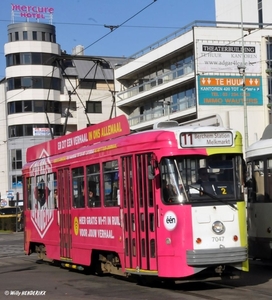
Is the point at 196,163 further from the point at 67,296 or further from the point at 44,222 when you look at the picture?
the point at 44,222

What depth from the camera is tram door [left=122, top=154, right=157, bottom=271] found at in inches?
470

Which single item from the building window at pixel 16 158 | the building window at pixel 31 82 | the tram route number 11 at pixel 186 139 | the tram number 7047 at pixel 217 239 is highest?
the building window at pixel 31 82

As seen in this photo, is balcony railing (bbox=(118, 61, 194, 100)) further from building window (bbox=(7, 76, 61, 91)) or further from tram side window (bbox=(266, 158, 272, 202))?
tram side window (bbox=(266, 158, 272, 202))

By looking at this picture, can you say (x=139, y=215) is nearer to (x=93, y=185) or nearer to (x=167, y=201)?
(x=167, y=201)

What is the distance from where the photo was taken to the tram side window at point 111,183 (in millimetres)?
13195

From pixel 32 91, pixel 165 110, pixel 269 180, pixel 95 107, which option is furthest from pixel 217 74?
pixel 269 180

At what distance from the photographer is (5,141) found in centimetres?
7188

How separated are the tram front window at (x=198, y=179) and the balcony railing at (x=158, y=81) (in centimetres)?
3393

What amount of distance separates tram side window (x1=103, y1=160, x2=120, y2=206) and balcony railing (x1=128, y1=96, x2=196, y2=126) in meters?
32.3

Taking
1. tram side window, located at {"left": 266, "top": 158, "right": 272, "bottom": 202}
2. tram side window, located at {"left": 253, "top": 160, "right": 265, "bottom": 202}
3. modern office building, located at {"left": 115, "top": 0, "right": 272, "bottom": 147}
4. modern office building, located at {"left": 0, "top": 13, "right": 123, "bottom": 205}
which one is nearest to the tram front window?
tram side window, located at {"left": 266, "top": 158, "right": 272, "bottom": 202}

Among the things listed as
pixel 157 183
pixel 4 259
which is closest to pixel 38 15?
pixel 4 259

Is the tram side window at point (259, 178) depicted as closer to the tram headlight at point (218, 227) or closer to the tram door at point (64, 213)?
the tram headlight at point (218, 227)

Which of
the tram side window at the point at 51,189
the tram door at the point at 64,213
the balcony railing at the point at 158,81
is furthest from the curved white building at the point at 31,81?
the tram door at the point at 64,213

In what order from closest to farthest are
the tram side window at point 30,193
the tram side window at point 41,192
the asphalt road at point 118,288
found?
the asphalt road at point 118,288, the tram side window at point 41,192, the tram side window at point 30,193
